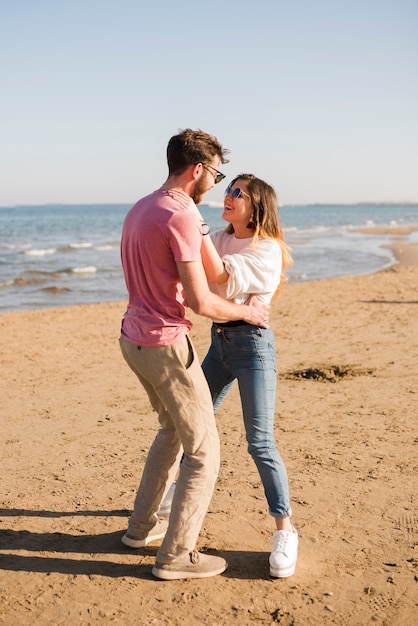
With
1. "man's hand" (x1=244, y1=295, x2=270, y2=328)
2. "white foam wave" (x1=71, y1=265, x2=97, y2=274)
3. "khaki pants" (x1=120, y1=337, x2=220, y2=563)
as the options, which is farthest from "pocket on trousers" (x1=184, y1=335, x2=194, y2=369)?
"white foam wave" (x1=71, y1=265, x2=97, y2=274)

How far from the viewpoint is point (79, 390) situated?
7496mm

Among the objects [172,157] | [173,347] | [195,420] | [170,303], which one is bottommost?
[195,420]

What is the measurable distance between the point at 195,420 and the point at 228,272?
76cm

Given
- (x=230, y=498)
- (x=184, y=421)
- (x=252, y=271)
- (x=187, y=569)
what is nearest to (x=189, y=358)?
(x=184, y=421)

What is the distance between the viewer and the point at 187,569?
359 cm

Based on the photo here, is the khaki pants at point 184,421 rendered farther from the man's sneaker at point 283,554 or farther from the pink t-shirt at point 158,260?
the man's sneaker at point 283,554

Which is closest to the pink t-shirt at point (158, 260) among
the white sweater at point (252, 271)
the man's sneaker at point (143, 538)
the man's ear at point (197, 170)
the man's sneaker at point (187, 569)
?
the man's ear at point (197, 170)

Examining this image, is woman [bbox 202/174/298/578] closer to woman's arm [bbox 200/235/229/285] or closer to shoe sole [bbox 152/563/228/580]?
woman's arm [bbox 200/235/229/285]

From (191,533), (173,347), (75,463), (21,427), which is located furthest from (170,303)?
(21,427)

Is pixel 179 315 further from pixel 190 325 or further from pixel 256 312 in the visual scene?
pixel 256 312

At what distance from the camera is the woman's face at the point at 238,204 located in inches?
143

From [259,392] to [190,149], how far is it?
1295 millimetres

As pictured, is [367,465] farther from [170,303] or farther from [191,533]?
[170,303]

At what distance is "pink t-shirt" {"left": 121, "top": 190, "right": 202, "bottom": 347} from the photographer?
318 cm
